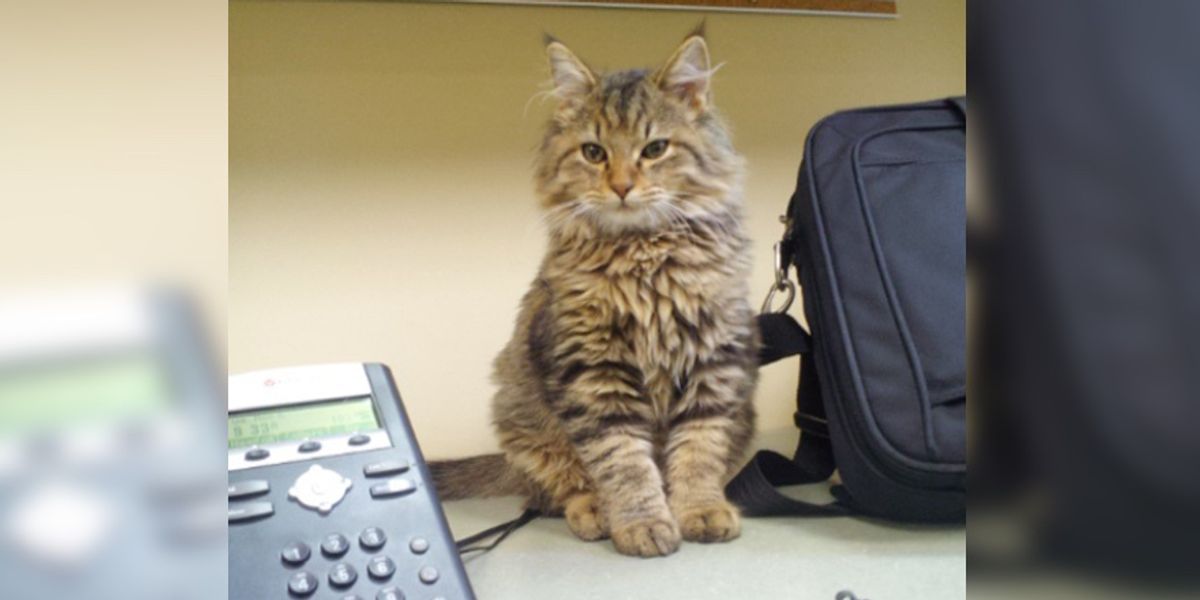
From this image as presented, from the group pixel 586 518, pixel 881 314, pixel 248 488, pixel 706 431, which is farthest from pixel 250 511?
pixel 881 314

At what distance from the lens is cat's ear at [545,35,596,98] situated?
874 millimetres

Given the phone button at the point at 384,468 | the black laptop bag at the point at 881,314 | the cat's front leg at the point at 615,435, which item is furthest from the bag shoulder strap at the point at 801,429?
the phone button at the point at 384,468

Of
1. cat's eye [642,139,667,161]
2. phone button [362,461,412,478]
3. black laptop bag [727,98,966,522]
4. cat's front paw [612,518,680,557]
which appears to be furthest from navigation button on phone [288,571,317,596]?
cat's eye [642,139,667,161]

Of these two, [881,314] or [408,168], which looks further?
[408,168]

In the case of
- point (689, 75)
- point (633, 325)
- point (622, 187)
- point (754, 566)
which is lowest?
point (754, 566)

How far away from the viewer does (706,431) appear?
2.74 feet

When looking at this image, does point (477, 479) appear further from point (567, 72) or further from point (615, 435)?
point (567, 72)

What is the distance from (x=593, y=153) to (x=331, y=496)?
45 centimetres

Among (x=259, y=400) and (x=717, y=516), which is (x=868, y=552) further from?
(x=259, y=400)

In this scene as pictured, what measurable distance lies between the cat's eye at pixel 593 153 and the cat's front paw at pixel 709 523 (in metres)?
0.36

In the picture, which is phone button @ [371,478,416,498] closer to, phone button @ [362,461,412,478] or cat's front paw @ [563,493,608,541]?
phone button @ [362,461,412,478]

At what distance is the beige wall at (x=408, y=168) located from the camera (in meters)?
0.94

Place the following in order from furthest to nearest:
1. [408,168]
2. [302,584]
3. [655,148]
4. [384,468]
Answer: [408,168] < [655,148] < [384,468] < [302,584]

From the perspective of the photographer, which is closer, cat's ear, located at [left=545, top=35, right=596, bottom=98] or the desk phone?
the desk phone
